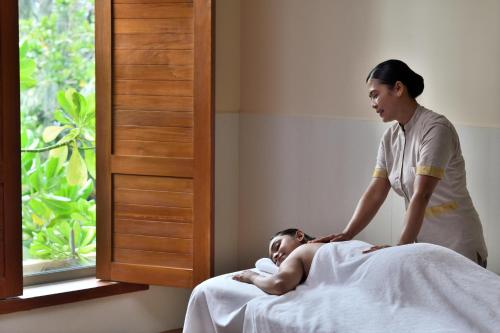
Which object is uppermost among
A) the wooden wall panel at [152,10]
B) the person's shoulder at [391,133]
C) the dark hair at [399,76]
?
the wooden wall panel at [152,10]

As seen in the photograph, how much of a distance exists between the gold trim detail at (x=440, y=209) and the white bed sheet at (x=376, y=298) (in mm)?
299

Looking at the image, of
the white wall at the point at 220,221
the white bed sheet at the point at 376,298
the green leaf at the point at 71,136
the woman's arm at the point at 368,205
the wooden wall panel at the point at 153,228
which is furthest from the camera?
the green leaf at the point at 71,136

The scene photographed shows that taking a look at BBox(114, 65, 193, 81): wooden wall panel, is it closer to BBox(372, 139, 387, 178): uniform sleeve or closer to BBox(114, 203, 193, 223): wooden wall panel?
BBox(114, 203, 193, 223): wooden wall panel

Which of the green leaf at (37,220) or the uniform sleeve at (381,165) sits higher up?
the uniform sleeve at (381,165)

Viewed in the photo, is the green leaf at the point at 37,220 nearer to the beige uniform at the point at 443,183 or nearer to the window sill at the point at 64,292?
the window sill at the point at 64,292

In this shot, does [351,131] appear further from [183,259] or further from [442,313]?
[442,313]

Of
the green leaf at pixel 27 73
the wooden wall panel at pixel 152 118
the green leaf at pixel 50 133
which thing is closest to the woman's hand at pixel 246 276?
the wooden wall panel at pixel 152 118

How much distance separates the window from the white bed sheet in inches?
32.6

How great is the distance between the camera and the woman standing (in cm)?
302

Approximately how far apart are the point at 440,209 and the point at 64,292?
6.28 feet

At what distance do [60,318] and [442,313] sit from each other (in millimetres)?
2089

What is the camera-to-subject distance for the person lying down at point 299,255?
2846 mm

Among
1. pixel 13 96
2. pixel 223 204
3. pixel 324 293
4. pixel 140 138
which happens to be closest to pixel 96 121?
pixel 140 138

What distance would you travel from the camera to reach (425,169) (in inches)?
118
